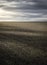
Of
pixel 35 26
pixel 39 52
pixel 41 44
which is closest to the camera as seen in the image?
pixel 39 52

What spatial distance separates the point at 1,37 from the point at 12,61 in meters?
1.25

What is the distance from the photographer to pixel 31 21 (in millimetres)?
4840

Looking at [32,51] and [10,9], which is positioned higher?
[10,9]

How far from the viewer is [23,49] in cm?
337

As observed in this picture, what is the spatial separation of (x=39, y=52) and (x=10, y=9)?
2.61 metres

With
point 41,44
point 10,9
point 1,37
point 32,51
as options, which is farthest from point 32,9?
point 32,51

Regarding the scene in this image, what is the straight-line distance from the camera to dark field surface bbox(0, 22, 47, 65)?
2.89 m

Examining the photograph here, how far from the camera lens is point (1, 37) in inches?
160

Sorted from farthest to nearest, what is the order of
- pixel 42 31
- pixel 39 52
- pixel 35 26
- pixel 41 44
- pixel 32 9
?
pixel 32 9, pixel 35 26, pixel 42 31, pixel 41 44, pixel 39 52

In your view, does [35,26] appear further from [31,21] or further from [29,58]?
[29,58]

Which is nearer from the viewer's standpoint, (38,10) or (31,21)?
(31,21)

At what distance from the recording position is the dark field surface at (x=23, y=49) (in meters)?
2.89

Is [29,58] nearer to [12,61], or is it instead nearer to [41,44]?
[12,61]

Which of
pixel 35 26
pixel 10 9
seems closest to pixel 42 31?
pixel 35 26
